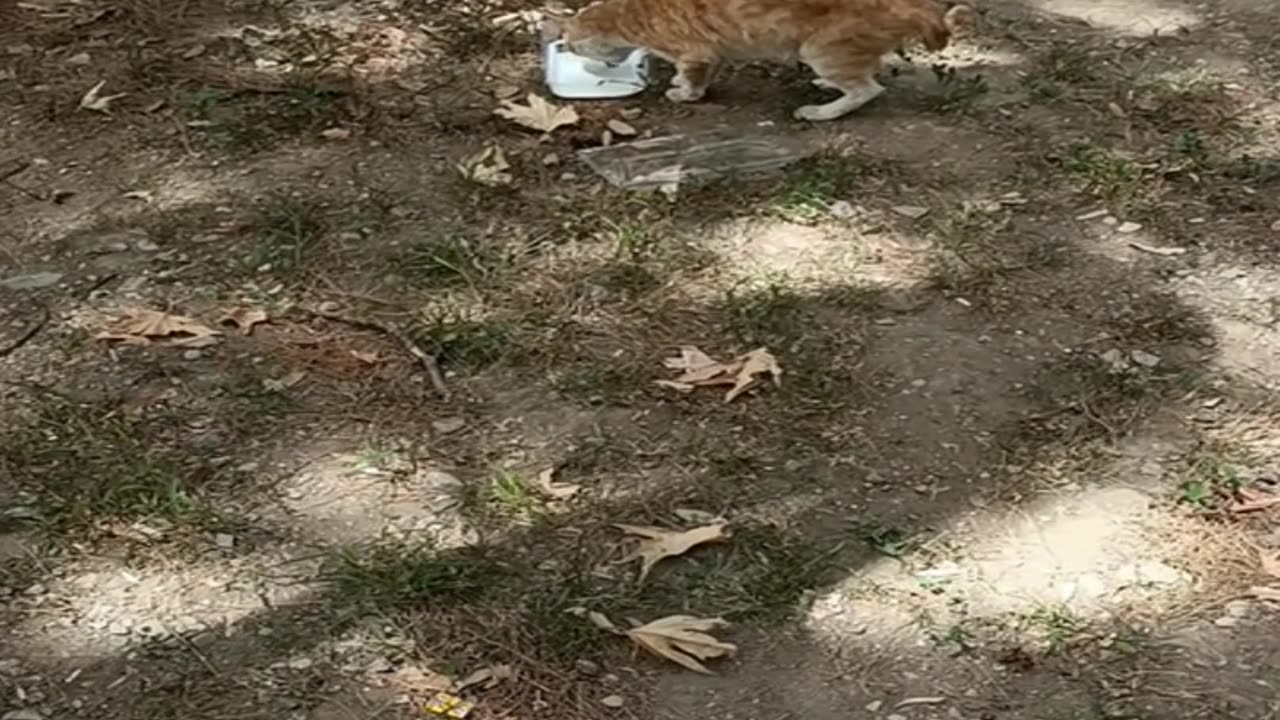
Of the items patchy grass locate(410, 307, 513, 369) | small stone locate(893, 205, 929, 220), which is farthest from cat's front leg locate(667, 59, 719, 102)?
patchy grass locate(410, 307, 513, 369)

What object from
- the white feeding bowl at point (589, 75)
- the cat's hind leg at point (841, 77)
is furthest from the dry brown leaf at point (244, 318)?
the cat's hind leg at point (841, 77)

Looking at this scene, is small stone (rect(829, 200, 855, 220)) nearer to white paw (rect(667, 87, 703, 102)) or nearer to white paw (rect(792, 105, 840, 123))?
white paw (rect(792, 105, 840, 123))

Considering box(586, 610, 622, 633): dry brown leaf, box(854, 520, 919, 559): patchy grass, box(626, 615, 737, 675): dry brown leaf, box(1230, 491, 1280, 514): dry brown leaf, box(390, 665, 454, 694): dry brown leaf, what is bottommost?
box(390, 665, 454, 694): dry brown leaf

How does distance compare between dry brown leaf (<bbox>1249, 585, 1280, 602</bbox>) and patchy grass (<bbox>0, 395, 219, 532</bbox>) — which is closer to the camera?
dry brown leaf (<bbox>1249, 585, 1280, 602</bbox>)

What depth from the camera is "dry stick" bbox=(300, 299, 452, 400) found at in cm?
367

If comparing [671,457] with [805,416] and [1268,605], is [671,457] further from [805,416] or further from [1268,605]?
[1268,605]

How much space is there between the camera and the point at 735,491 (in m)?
3.36

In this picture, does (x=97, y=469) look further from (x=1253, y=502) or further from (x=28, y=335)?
(x=1253, y=502)

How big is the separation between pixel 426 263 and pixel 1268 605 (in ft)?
6.04

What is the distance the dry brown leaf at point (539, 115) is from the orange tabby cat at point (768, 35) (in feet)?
0.62

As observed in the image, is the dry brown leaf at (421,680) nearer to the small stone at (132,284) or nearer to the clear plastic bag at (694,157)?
the small stone at (132,284)

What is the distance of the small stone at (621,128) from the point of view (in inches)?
182

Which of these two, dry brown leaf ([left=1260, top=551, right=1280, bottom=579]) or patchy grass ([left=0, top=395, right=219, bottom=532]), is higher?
dry brown leaf ([left=1260, top=551, right=1280, bottom=579])

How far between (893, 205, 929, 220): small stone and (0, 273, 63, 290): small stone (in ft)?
5.94
